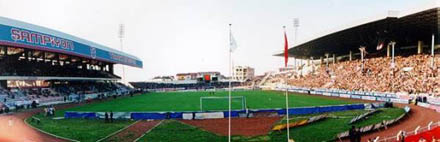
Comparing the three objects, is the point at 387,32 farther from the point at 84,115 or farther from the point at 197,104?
the point at 84,115

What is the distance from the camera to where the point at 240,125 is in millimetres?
26750

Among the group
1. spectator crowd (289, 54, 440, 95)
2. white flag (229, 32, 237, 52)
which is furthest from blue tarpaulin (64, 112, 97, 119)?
spectator crowd (289, 54, 440, 95)

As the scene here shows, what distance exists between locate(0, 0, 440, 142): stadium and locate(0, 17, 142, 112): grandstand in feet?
0.56

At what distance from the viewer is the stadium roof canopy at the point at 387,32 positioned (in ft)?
147

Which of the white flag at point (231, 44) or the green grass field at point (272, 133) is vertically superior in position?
the white flag at point (231, 44)

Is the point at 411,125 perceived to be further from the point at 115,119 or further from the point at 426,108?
the point at 115,119

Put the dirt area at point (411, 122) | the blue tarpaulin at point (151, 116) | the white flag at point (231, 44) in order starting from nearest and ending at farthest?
the white flag at point (231, 44)
the dirt area at point (411, 122)
the blue tarpaulin at point (151, 116)

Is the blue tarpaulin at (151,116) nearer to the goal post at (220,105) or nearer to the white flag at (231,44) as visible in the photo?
the goal post at (220,105)

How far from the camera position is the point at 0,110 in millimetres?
36812

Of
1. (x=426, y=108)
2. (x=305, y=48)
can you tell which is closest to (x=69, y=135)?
(x=426, y=108)

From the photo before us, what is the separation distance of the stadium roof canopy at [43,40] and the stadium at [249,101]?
151 mm

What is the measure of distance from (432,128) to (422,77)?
29.6 m

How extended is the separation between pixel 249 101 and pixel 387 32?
88.2 ft

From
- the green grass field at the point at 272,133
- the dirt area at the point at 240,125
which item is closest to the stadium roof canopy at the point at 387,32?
the green grass field at the point at 272,133
